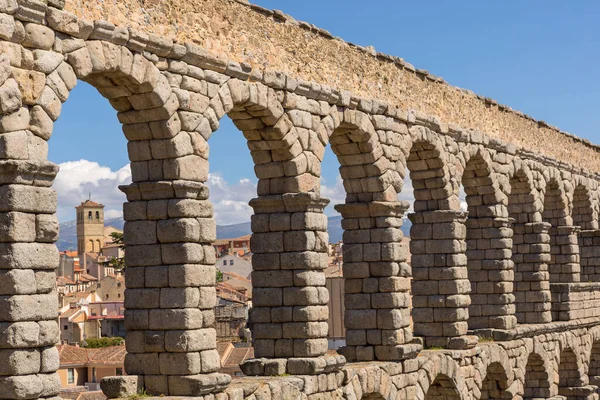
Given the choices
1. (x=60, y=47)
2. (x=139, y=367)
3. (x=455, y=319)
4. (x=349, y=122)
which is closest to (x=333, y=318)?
(x=455, y=319)

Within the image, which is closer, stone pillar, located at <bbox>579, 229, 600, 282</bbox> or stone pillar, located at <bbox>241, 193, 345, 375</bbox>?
stone pillar, located at <bbox>241, 193, 345, 375</bbox>

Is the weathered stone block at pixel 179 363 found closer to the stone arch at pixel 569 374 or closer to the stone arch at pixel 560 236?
the stone arch at pixel 569 374

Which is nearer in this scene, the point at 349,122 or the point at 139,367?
the point at 139,367

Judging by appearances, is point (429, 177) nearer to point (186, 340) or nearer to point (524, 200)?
point (524, 200)

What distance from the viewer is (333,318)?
103ft

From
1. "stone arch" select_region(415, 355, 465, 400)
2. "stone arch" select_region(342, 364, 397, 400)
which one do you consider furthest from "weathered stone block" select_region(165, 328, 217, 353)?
"stone arch" select_region(415, 355, 465, 400)

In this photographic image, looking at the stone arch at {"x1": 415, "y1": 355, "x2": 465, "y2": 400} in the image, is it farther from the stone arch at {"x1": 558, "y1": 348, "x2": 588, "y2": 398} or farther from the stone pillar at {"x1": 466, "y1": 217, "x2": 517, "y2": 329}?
the stone arch at {"x1": 558, "y1": 348, "x2": 588, "y2": 398}

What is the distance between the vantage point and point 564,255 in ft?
95.0

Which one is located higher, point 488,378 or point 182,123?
point 182,123

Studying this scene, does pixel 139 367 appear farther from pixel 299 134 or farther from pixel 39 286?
pixel 299 134

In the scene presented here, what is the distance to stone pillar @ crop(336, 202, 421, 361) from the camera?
1884cm

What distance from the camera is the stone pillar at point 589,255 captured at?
31656 millimetres

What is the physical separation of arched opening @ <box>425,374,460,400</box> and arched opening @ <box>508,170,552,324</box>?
5816mm

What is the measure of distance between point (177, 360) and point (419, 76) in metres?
9.16
